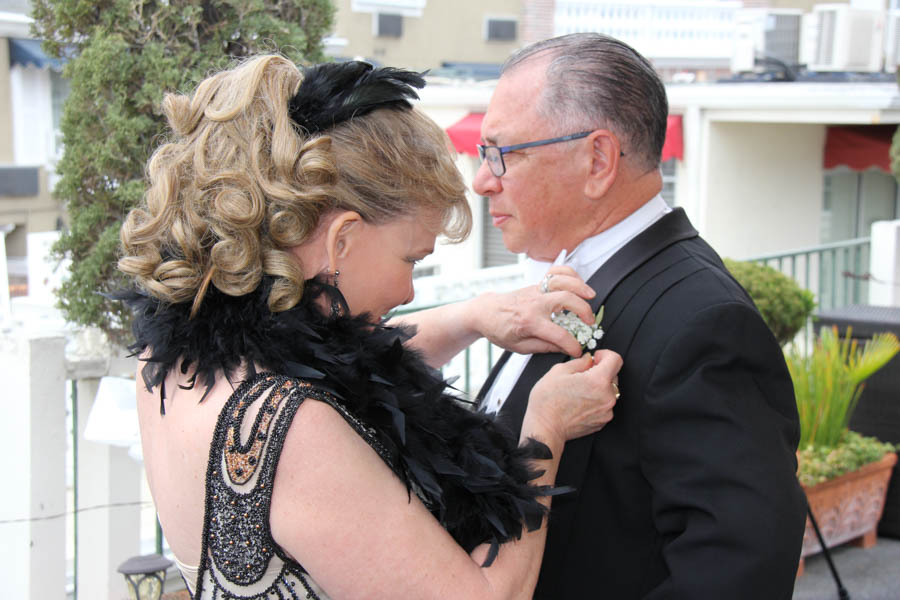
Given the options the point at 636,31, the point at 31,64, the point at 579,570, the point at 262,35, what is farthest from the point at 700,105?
the point at 31,64

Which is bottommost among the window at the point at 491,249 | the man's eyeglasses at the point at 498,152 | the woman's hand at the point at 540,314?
the window at the point at 491,249

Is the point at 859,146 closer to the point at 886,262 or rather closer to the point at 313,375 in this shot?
the point at 886,262

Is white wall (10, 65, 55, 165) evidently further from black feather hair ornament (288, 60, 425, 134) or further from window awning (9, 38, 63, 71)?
black feather hair ornament (288, 60, 425, 134)

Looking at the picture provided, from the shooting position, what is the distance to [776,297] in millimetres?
5051

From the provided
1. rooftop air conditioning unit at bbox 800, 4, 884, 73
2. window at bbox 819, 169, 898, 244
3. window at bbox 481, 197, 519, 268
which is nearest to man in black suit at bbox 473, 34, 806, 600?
rooftop air conditioning unit at bbox 800, 4, 884, 73

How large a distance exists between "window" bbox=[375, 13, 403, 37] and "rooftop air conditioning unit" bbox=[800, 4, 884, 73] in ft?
35.9

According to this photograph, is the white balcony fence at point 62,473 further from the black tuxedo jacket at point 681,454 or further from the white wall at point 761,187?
the white wall at point 761,187

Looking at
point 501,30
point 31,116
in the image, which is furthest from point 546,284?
point 501,30

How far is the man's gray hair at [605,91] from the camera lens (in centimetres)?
200

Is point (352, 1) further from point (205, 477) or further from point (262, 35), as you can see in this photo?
point (205, 477)

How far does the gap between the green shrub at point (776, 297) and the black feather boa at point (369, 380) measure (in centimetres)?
356

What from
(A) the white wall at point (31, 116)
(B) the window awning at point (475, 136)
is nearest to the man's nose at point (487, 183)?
(B) the window awning at point (475, 136)

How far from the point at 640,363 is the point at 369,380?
1.81 feet

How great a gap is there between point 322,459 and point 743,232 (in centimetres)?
1087
